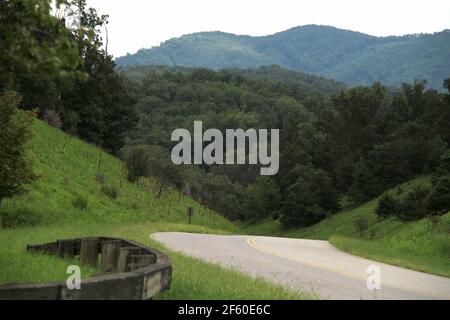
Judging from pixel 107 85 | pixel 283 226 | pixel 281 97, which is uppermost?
pixel 281 97

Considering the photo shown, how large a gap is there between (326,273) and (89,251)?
6115mm

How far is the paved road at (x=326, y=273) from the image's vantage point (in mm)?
12101

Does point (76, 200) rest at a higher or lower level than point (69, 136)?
lower

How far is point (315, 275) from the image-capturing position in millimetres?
14930

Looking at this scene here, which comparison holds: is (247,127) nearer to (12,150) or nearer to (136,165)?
(136,165)

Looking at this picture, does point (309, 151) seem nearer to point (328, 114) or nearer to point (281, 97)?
point (328, 114)

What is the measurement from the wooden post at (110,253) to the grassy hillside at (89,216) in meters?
0.44

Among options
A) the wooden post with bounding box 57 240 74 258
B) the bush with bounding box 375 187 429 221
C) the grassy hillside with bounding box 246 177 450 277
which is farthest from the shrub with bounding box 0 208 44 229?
the bush with bounding box 375 187 429 221

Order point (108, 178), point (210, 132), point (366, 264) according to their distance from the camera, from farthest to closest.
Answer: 1. point (210, 132)
2. point (108, 178)
3. point (366, 264)

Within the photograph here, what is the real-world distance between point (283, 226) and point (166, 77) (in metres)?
109

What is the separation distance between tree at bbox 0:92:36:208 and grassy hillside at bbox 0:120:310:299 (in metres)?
2.15

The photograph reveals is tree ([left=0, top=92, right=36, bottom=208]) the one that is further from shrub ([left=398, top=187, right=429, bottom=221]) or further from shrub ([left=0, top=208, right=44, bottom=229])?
shrub ([left=398, top=187, right=429, bottom=221])
